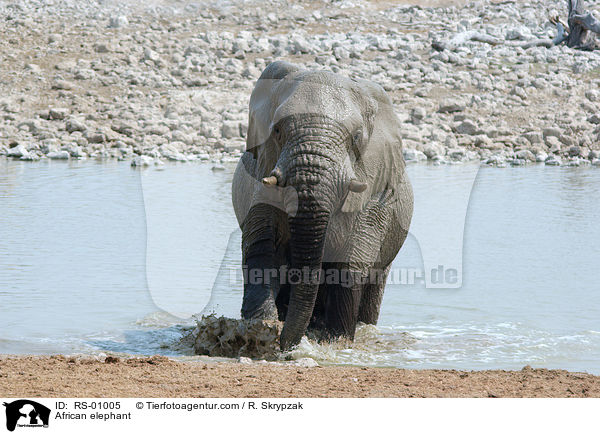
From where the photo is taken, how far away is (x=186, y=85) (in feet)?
86.1

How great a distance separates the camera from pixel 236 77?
2661 cm

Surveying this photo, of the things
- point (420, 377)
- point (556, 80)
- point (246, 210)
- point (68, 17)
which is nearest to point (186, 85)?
point (68, 17)

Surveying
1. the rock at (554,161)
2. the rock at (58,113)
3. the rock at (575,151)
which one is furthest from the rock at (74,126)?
the rock at (575,151)

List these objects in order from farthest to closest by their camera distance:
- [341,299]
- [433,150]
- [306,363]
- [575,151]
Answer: [575,151] < [433,150] < [341,299] < [306,363]

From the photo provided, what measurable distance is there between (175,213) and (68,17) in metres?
17.8

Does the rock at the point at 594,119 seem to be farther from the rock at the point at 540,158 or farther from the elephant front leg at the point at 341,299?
the elephant front leg at the point at 341,299

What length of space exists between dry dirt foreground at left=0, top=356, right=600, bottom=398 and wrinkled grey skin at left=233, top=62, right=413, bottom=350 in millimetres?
840

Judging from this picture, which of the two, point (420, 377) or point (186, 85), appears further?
point (186, 85)

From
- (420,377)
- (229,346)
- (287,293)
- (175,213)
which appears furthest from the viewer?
(175,213)

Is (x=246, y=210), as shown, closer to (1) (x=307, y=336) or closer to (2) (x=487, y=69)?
(1) (x=307, y=336)

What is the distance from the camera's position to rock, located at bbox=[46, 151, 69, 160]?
21.3m

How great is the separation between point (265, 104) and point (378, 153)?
91 cm

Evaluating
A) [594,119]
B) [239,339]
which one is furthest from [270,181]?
[594,119]
